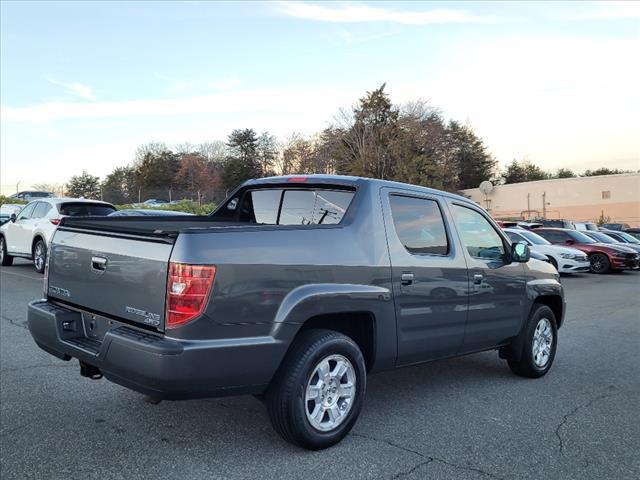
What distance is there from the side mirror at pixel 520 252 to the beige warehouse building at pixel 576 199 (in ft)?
193

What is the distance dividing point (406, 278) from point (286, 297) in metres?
1.12

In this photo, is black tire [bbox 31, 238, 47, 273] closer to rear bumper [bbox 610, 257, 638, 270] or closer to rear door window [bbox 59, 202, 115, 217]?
rear door window [bbox 59, 202, 115, 217]

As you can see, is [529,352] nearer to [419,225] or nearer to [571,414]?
[571,414]

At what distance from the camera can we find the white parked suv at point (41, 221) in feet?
40.4

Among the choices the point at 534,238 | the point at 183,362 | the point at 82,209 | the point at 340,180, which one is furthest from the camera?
the point at 534,238

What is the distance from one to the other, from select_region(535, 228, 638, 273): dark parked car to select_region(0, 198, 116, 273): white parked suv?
49.3 feet

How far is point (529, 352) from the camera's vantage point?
5.52 m

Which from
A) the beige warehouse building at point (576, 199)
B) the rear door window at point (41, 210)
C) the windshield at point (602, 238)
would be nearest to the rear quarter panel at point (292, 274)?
the rear door window at point (41, 210)

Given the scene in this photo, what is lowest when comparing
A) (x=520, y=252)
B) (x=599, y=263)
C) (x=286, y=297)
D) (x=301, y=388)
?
(x=599, y=263)

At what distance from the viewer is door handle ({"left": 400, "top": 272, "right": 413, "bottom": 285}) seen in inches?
163

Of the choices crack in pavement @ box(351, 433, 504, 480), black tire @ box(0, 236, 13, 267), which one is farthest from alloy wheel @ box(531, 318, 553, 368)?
black tire @ box(0, 236, 13, 267)

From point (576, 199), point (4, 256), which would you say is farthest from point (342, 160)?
point (4, 256)

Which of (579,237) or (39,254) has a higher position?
(39,254)

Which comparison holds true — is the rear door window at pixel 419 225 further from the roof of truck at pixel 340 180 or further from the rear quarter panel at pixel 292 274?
the rear quarter panel at pixel 292 274
